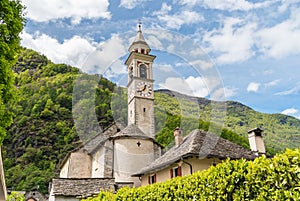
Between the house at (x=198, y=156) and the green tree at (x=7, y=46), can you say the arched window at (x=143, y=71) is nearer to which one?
the house at (x=198, y=156)

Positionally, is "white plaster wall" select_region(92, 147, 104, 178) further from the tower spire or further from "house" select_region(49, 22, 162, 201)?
the tower spire

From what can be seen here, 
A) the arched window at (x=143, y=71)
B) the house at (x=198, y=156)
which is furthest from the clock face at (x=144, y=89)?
the house at (x=198, y=156)

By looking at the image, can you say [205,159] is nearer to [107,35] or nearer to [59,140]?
[107,35]

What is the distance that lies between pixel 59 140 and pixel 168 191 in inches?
2082

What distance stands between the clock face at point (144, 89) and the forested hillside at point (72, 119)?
3.40ft

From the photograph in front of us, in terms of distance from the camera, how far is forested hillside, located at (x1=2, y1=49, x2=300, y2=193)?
2219 centimetres

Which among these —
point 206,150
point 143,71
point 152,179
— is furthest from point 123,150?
point 143,71

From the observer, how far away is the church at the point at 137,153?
1419cm

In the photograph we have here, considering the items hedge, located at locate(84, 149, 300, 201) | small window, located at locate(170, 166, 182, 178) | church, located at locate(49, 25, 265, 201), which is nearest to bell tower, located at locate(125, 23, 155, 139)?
church, located at locate(49, 25, 265, 201)

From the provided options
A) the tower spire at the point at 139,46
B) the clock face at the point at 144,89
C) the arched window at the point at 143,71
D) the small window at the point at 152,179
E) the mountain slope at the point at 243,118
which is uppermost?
the tower spire at the point at 139,46

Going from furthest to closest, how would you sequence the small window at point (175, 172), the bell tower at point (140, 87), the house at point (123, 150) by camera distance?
the bell tower at point (140, 87) < the house at point (123, 150) < the small window at point (175, 172)

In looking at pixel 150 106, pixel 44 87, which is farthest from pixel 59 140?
pixel 150 106

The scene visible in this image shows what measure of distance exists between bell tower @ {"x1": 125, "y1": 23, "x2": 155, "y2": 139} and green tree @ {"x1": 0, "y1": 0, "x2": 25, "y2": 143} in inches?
903

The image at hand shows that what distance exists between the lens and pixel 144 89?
33.0m
